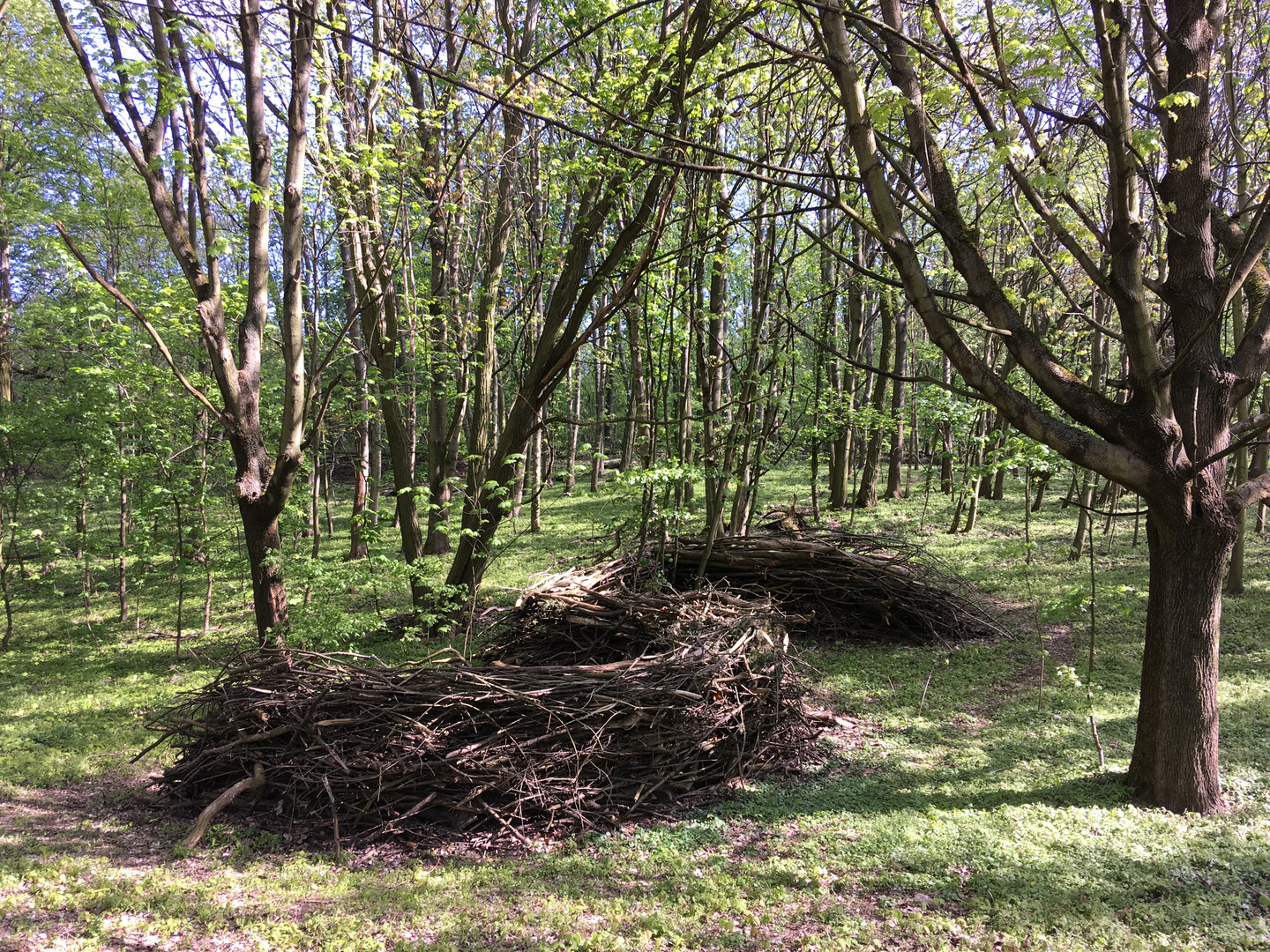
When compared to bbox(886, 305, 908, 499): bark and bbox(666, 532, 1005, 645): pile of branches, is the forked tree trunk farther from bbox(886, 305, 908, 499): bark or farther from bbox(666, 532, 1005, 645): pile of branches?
bbox(886, 305, 908, 499): bark

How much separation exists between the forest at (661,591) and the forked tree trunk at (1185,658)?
0.02 metres

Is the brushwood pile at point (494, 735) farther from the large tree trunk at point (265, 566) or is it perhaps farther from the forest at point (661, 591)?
the large tree trunk at point (265, 566)

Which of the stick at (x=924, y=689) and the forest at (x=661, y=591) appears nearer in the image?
the forest at (x=661, y=591)

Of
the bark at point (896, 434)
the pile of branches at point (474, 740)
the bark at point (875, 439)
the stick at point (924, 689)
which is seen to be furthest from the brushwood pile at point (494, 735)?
the bark at point (896, 434)

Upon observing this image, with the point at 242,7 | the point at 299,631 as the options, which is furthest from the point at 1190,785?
the point at 242,7

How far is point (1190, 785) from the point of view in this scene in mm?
3922

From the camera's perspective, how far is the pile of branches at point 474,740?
4.40m

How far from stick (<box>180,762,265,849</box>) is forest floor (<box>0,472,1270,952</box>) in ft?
0.33

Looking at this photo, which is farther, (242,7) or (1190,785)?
(242,7)

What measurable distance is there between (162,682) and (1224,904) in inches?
388

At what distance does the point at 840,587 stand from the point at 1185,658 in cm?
433

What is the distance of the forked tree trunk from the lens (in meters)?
3.82

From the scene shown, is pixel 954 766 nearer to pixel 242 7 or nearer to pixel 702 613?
pixel 702 613

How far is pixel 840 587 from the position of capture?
8.14 m
